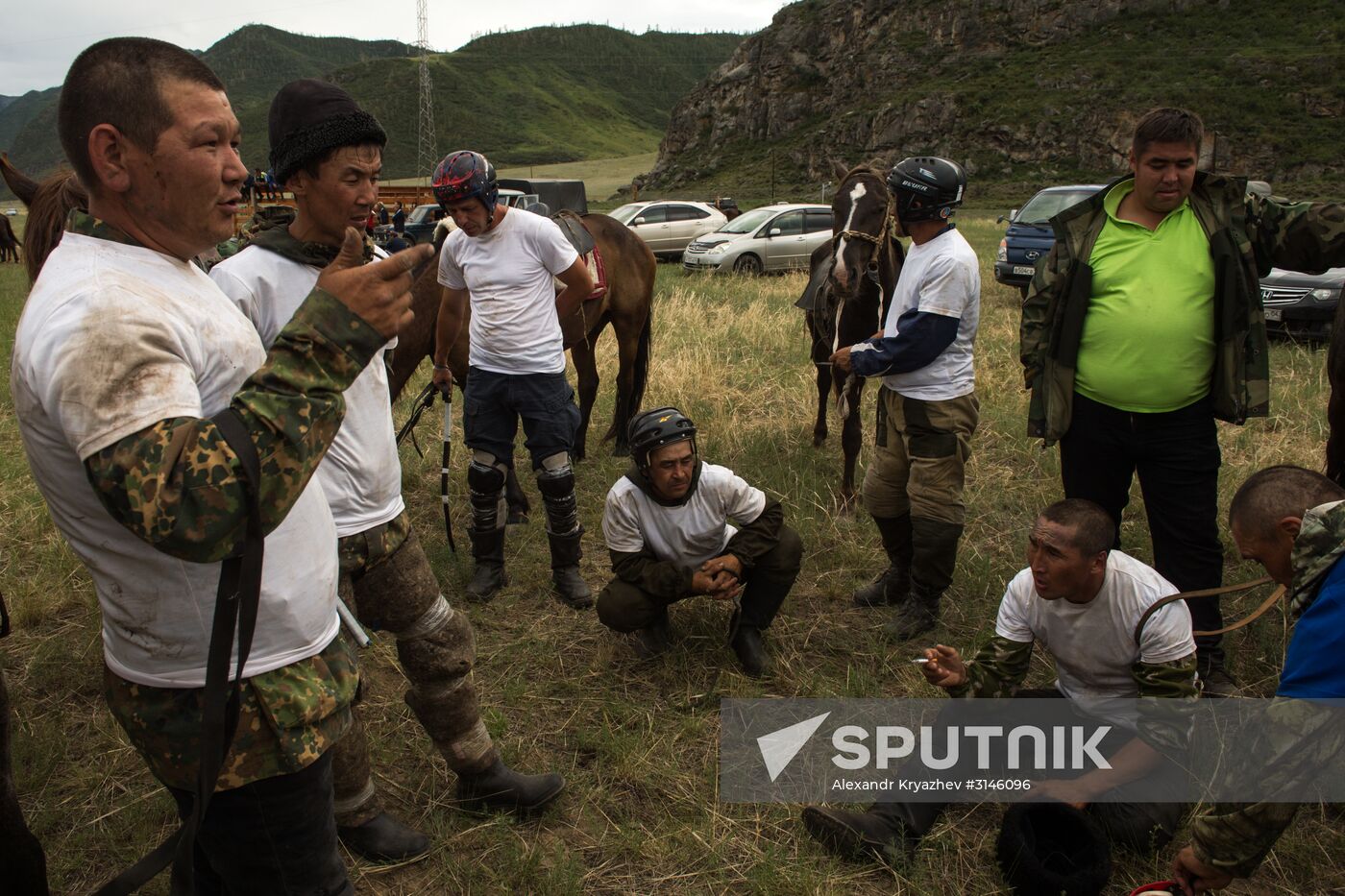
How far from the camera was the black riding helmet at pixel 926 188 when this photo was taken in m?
3.65

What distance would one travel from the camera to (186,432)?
1172 millimetres

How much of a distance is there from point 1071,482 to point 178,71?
Result: 3.24m

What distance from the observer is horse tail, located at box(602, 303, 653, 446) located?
21.8 ft

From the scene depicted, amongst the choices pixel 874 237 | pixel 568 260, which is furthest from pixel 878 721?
pixel 874 237

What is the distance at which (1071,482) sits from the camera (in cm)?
351

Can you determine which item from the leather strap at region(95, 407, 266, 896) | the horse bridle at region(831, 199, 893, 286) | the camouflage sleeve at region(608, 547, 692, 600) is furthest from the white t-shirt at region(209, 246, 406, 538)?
the horse bridle at region(831, 199, 893, 286)

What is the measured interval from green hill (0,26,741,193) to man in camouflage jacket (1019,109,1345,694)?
240 feet

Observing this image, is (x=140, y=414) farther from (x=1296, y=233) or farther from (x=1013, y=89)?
(x=1013, y=89)

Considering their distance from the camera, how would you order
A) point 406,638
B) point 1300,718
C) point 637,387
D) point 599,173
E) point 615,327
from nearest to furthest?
point 1300,718 < point 406,638 < point 637,387 < point 615,327 < point 599,173

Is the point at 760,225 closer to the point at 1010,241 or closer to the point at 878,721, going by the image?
the point at 1010,241

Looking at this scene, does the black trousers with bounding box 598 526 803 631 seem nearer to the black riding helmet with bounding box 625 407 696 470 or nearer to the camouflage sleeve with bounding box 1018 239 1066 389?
the black riding helmet with bounding box 625 407 696 470

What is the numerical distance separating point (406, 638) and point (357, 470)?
52 centimetres

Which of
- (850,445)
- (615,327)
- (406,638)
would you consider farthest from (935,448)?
(615,327)

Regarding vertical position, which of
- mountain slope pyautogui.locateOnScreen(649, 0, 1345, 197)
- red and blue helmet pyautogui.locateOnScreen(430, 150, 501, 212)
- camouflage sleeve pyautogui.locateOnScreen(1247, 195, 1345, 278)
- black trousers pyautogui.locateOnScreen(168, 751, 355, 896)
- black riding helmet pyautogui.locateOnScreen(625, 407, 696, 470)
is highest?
mountain slope pyautogui.locateOnScreen(649, 0, 1345, 197)
